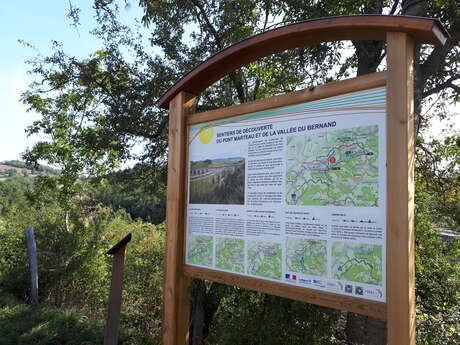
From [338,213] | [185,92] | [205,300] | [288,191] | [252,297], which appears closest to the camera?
[338,213]

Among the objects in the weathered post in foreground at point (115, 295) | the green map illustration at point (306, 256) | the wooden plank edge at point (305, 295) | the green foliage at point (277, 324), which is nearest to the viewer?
the wooden plank edge at point (305, 295)

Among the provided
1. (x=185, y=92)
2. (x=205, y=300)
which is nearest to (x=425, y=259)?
(x=205, y=300)

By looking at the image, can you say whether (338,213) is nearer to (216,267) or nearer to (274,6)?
(216,267)

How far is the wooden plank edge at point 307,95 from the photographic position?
214 centimetres

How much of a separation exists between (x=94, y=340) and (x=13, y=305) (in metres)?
2.25

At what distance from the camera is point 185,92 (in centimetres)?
341

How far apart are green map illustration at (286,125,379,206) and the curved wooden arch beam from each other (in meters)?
0.60

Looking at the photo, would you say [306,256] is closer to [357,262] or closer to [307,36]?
[357,262]

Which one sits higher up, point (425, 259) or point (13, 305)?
point (425, 259)

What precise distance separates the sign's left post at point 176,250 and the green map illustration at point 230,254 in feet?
1.55

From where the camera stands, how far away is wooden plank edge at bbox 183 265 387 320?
200cm

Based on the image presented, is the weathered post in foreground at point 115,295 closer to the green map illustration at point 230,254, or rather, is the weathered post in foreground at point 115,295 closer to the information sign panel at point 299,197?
the information sign panel at point 299,197

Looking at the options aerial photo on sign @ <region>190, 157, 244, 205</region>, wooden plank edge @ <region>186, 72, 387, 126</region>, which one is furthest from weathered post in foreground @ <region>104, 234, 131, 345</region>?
wooden plank edge @ <region>186, 72, 387, 126</region>

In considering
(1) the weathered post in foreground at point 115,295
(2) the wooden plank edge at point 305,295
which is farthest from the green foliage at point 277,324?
(1) the weathered post in foreground at point 115,295
